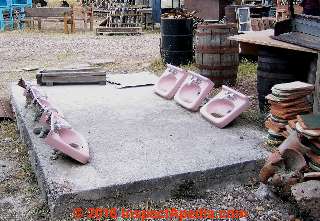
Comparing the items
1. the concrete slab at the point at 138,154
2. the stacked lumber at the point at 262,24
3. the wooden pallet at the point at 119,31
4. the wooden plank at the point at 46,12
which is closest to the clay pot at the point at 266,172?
the concrete slab at the point at 138,154

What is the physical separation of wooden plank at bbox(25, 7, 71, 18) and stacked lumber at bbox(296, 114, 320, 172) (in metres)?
16.1

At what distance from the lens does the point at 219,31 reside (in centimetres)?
722

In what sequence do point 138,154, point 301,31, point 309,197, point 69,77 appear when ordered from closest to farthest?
point 309,197 → point 138,154 → point 301,31 → point 69,77

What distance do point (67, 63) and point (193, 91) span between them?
5.64 metres

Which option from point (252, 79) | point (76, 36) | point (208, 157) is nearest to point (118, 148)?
point (208, 157)

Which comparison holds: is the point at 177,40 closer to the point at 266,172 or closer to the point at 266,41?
the point at 266,41

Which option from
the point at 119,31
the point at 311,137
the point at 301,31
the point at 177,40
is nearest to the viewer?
the point at 311,137

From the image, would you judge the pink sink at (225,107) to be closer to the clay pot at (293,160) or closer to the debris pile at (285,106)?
the debris pile at (285,106)

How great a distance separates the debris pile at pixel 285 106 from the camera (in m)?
4.64

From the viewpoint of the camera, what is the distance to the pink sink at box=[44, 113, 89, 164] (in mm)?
4164

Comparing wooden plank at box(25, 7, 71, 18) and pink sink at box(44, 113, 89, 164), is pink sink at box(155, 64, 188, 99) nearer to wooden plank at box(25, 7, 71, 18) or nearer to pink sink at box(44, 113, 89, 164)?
pink sink at box(44, 113, 89, 164)

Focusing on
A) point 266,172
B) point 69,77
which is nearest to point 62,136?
point 266,172

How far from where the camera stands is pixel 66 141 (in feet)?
14.7

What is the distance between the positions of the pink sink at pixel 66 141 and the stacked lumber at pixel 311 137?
Result: 2001 mm
